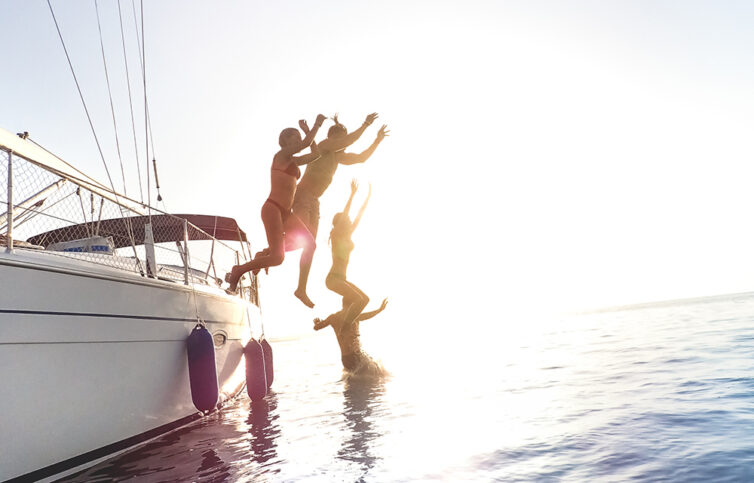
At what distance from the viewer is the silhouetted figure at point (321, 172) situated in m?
7.05

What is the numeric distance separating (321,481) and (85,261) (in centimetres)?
302

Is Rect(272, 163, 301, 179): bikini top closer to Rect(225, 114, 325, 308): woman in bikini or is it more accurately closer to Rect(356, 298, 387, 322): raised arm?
Rect(225, 114, 325, 308): woman in bikini

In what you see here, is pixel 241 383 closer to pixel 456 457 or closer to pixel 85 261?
pixel 85 261

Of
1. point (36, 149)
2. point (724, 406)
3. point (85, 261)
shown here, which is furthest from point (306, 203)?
point (724, 406)

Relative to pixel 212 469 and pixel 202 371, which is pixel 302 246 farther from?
pixel 212 469

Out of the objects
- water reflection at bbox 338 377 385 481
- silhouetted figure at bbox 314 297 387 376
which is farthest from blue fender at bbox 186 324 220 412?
silhouetted figure at bbox 314 297 387 376

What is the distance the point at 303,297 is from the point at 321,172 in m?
1.88

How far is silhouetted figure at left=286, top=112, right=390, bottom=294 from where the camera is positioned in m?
7.05

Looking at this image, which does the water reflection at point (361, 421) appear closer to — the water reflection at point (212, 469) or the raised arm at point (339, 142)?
the water reflection at point (212, 469)

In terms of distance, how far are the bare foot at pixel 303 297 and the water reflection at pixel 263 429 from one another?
1553 millimetres

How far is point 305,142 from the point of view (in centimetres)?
586

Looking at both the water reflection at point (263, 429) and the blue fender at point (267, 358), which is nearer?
the water reflection at point (263, 429)

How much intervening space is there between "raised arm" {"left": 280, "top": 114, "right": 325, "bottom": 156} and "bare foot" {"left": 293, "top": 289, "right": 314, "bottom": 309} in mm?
1903

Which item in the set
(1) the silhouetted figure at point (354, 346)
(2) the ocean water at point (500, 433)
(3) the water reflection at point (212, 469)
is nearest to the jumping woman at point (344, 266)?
(1) the silhouetted figure at point (354, 346)
